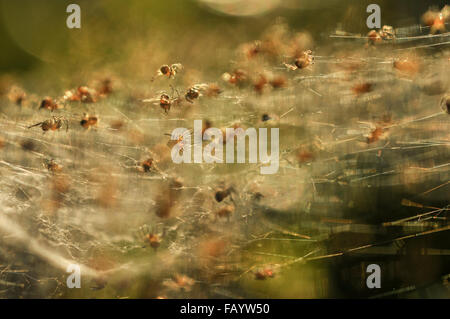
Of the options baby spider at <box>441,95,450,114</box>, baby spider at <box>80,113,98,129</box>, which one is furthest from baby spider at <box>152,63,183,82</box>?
baby spider at <box>441,95,450,114</box>

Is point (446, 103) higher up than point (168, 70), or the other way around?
point (168, 70)

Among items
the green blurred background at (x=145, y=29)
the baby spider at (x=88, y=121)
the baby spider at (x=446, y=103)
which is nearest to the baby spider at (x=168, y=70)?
the green blurred background at (x=145, y=29)

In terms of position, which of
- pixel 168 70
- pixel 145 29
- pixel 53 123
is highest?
pixel 145 29

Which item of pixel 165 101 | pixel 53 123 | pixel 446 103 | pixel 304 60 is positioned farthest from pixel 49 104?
pixel 446 103

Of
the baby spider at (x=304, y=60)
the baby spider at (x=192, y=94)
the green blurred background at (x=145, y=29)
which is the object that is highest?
the green blurred background at (x=145, y=29)

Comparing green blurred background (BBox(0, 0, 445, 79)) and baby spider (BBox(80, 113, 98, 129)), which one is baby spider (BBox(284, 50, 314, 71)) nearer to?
green blurred background (BBox(0, 0, 445, 79))

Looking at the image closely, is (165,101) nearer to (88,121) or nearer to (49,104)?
(88,121)

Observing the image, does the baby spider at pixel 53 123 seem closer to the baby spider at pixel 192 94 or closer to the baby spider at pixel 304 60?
the baby spider at pixel 192 94

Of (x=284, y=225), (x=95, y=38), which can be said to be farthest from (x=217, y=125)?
(x=95, y=38)
